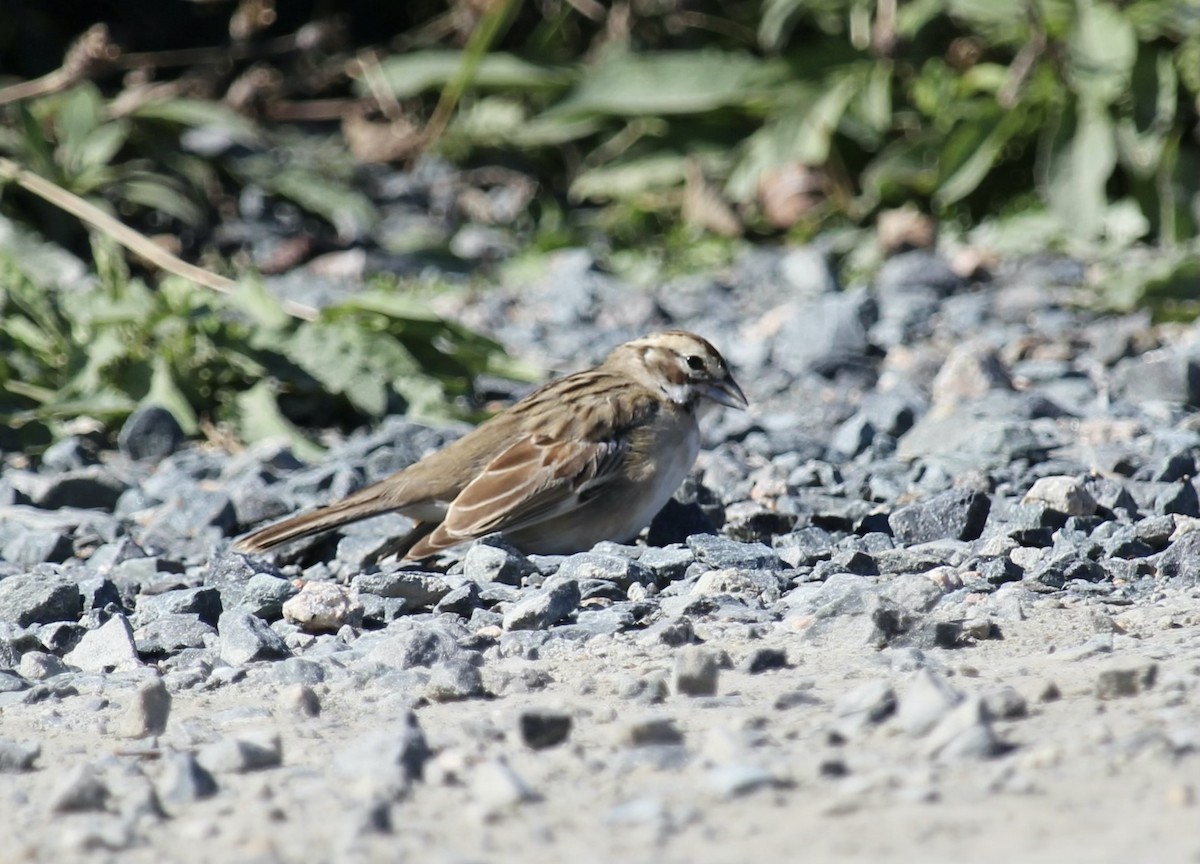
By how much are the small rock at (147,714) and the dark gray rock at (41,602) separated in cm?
101

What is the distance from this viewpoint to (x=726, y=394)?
5824mm

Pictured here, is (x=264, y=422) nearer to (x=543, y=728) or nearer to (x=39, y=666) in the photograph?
(x=39, y=666)

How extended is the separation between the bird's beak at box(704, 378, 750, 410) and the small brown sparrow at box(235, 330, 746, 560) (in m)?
0.17

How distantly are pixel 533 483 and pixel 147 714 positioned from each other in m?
1.81

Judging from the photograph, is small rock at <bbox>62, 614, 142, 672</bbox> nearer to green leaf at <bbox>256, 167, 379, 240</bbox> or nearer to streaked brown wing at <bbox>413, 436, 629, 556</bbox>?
streaked brown wing at <bbox>413, 436, 629, 556</bbox>

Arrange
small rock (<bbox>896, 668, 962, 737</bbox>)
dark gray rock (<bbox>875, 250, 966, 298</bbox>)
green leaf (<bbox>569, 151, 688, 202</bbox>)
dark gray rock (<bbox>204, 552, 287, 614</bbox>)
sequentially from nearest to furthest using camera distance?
small rock (<bbox>896, 668, 962, 737</bbox>) < dark gray rock (<bbox>204, 552, 287, 614</bbox>) < dark gray rock (<bbox>875, 250, 966, 298</bbox>) < green leaf (<bbox>569, 151, 688, 202</bbox>)

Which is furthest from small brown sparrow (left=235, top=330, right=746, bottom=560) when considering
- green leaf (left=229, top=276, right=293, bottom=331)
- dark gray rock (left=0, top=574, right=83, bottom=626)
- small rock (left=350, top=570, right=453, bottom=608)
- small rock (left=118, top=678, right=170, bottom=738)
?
green leaf (left=229, top=276, right=293, bottom=331)

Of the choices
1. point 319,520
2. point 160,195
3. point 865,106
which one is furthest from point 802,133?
point 319,520

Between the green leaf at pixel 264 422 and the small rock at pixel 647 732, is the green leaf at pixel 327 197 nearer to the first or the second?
the green leaf at pixel 264 422

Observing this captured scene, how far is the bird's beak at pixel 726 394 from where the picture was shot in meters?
5.79

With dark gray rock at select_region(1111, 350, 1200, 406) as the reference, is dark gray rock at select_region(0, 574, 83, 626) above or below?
above

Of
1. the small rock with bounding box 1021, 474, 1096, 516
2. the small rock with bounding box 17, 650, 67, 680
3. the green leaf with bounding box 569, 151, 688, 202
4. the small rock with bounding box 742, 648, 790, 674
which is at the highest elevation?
the green leaf with bounding box 569, 151, 688, 202

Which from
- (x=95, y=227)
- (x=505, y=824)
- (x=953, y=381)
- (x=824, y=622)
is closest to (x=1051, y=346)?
(x=953, y=381)

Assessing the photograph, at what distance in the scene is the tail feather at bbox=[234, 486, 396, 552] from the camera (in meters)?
5.07
